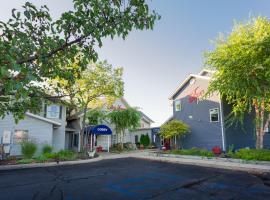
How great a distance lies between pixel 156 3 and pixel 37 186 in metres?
8.75

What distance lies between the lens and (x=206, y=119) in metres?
22.5

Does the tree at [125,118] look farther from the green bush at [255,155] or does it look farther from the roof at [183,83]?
the green bush at [255,155]

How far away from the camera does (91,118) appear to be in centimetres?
2797

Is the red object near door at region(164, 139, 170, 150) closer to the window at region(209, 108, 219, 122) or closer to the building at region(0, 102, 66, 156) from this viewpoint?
the window at region(209, 108, 219, 122)

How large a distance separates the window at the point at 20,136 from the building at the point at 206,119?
17187mm

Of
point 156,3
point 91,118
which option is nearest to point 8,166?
point 91,118

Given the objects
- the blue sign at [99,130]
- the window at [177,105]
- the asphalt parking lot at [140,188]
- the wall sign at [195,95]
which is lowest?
the asphalt parking lot at [140,188]

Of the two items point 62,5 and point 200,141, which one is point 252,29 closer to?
point 200,141

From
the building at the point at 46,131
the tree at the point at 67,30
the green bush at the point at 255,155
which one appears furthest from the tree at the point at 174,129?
the tree at the point at 67,30

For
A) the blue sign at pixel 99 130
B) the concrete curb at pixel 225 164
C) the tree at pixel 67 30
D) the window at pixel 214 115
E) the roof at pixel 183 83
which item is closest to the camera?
the tree at pixel 67 30

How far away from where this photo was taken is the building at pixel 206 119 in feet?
68.4

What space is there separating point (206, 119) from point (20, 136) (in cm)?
1932

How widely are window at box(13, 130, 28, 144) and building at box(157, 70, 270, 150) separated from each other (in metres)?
17.2

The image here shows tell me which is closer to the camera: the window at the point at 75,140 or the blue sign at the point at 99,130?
the blue sign at the point at 99,130
